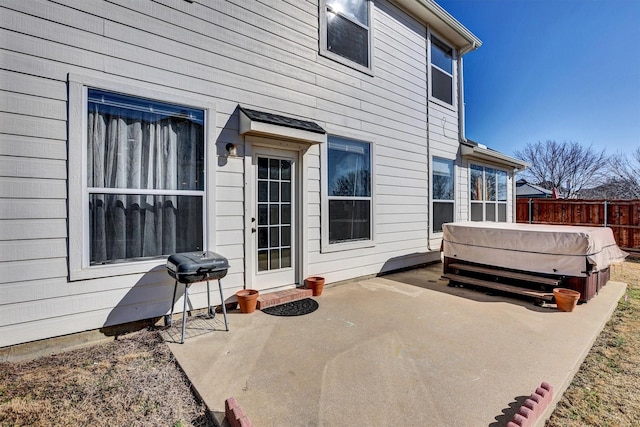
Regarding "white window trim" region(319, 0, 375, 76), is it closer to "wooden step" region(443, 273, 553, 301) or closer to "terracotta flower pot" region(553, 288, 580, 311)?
"wooden step" region(443, 273, 553, 301)

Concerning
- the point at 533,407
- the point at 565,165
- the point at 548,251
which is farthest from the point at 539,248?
the point at 565,165

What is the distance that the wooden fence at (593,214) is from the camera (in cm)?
907

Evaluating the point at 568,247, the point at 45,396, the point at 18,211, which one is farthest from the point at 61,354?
the point at 568,247

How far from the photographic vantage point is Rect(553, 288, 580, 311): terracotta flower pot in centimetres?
361

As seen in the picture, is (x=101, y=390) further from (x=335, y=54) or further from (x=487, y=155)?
(x=487, y=155)

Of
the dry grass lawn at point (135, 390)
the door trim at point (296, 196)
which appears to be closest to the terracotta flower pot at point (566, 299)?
the dry grass lawn at point (135, 390)

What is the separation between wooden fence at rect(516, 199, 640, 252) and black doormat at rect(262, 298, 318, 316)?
10.8 m

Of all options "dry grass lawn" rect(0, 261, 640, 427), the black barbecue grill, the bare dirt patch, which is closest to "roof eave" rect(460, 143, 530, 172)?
"dry grass lawn" rect(0, 261, 640, 427)

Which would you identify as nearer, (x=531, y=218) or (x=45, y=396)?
(x=45, y=396)

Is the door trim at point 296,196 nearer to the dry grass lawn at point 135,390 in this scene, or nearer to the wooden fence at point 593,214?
the dry grass lawn at point 135,390

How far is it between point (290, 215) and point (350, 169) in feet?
4.71

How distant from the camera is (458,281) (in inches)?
190

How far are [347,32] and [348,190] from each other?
2698mm

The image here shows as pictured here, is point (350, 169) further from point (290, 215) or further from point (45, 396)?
point (45, 396)
